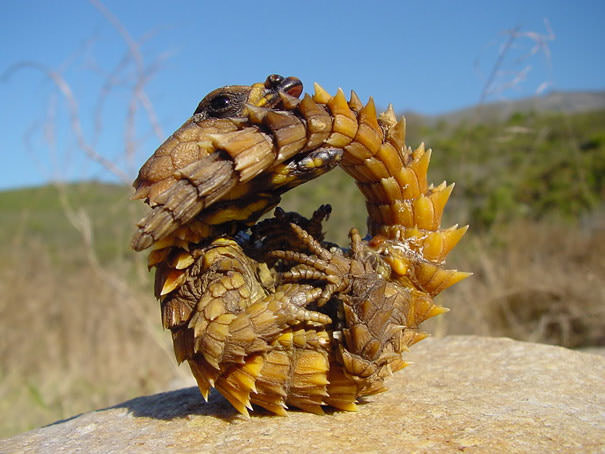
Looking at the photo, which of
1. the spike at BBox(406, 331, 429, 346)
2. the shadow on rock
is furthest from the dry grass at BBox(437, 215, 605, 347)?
the shadow on rock

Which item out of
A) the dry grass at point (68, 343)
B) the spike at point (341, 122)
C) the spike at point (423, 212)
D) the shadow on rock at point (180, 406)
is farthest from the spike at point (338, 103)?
the dry grass at point (68, 343)

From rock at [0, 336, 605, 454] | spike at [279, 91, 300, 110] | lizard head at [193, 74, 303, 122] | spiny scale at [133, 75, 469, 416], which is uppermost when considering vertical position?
lizard head at [193, 74, 303, 122]

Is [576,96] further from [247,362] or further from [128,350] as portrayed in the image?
[128,350]

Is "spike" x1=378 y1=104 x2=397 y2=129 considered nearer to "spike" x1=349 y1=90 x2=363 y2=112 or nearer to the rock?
"spike" x1=349 y1=90 x2=363 y2=112

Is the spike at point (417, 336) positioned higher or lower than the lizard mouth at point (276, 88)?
lower

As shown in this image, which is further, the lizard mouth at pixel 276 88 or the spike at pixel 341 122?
the lizard mouth at pixel 276 88

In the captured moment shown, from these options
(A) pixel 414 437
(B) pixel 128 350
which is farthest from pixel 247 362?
(B) pixel 128 350

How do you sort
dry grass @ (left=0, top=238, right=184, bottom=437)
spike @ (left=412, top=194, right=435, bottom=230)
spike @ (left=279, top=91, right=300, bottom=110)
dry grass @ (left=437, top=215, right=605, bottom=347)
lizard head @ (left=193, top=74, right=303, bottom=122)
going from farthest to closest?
dry grass @ (left=437, top=215, right=605, bottom=347)
dry grass @ (left=0, top=238, right=184, bottom=437)
spike @ (left=412, top=194, right=435, bottom=230)
lizard head @ (left=193, top=74, right=303, bottom=122)
spike @ (left=279, top=91, right=300, bottom=110)

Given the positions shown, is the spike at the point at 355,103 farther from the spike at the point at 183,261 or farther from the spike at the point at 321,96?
the spike at the point at 183,261
